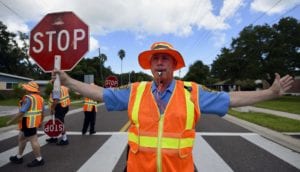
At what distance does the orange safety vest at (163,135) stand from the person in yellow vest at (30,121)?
450cm

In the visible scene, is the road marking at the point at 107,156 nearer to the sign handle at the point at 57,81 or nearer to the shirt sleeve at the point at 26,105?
the shirt sleeve at the point at 26,105

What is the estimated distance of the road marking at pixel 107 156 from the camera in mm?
6172

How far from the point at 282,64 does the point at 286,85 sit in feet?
142

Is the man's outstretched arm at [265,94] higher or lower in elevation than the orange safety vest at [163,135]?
higher

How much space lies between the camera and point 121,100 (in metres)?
2.94

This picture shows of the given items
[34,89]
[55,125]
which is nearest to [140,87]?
[55,125]

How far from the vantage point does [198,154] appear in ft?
24.1

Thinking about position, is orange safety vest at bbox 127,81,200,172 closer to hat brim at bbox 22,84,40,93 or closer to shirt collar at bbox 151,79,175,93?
shirt collar at bbox 151,79,175,93

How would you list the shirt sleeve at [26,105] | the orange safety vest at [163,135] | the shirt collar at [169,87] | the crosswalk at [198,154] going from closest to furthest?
1. the orange safety vest at [163,135]
2. the shirt collar at [169,87]
3. the crosswalk at [198,154]
4. the shirt sleeve at [26,105]

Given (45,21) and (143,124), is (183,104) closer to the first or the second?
(143,124)

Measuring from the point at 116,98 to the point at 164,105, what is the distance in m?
0.51

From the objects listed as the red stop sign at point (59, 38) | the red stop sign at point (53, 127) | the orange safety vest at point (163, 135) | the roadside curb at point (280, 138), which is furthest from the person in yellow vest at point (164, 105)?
the roadside curb at point (280, 138)

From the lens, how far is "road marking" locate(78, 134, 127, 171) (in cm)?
617

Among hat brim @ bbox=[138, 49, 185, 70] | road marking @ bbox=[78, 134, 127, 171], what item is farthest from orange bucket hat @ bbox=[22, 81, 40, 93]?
hat brim @ bbox=[138, 49, 185, 70]
